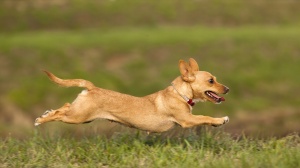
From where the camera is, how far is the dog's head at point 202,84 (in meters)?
10.5

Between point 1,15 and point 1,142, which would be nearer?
point 1,142

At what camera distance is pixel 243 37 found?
28406 millimetres

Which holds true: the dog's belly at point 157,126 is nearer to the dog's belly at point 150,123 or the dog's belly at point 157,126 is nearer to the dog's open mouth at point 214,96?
the dog's belly at point 150,123

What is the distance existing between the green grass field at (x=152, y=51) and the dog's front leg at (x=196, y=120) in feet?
23.0

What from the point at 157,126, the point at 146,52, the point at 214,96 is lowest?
the point at 157,126

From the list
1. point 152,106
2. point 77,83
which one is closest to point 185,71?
point 152,106

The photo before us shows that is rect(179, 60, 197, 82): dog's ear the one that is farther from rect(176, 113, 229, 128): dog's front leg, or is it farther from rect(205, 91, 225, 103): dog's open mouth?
rect(176, 113, 229, 128): dog's front leg

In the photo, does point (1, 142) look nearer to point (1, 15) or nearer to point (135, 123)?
point (135, 123)

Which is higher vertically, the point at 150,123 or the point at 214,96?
the point at 214,96

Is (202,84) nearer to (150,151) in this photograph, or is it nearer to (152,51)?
(150,151)

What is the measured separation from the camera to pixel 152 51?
27.1 m

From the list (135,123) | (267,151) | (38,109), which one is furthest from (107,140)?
(38,109)

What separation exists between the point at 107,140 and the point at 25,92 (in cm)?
1394

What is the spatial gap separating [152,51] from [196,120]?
16.8 metres
